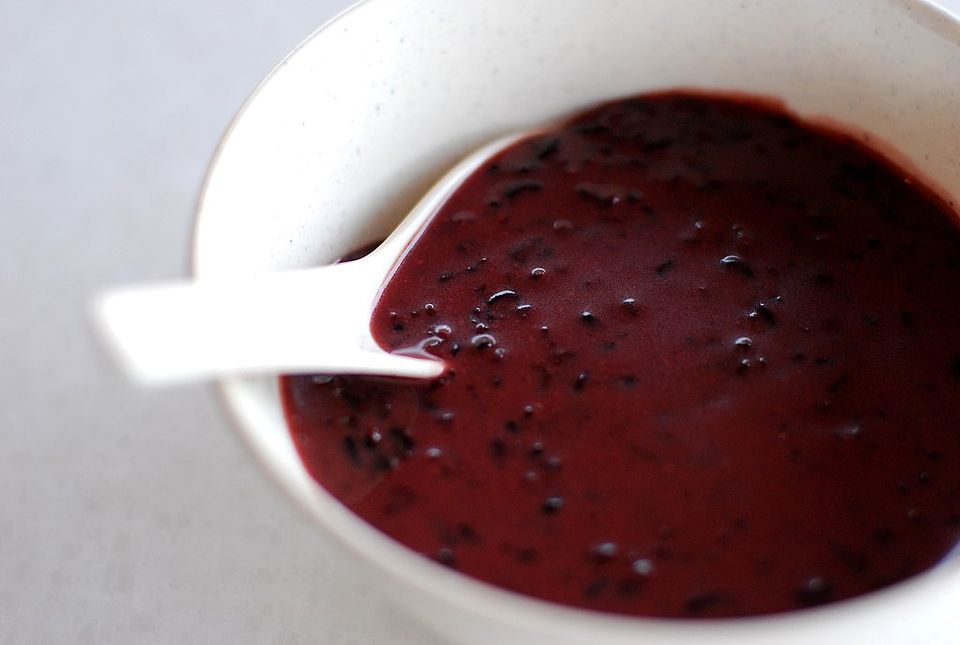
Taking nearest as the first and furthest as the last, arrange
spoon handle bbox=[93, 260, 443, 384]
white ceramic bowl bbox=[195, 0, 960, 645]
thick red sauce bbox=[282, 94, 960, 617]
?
spoon handle bbox=[93, 260, 443, 384] → thick red sauce bbox=[282, 94, 960, 617] → white ceramic bowl bbox=[195, 0, 960, 645]

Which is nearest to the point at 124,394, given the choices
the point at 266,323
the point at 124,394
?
the point at 124,394

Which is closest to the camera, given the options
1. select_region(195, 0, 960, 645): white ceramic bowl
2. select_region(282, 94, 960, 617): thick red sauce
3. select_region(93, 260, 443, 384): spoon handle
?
select_region(93, 260, 443, 384): spoon handle

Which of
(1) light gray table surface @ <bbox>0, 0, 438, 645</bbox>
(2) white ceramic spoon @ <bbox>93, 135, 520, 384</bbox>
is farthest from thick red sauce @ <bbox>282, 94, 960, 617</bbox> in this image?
(1) light gray table surface @ <bbox>0, 0, 438, 645</bbox>

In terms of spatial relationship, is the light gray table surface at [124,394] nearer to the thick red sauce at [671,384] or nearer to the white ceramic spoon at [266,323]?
the white ceramic spoon at [266,323]

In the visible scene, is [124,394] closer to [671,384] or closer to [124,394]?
[124,394]

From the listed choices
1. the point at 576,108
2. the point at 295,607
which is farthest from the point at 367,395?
the point at 576,108

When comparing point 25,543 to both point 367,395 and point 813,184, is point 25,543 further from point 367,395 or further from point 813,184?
point 813,184

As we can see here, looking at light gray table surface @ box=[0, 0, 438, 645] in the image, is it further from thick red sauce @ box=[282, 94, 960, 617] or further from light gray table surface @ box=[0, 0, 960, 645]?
thick red sauce @ box=[282, 94, 960, 617]

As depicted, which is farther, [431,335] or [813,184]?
[813,184]

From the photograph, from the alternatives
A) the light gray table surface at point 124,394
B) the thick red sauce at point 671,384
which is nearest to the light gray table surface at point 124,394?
the light gray table surface at point 124,394
